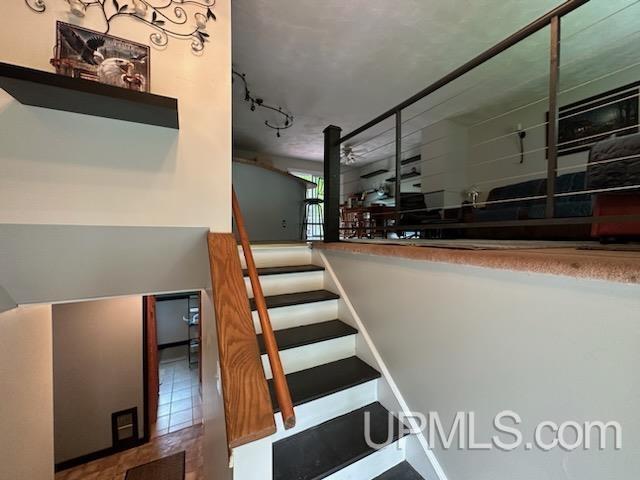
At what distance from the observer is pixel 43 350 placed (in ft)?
6.96

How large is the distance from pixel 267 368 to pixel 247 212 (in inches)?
115

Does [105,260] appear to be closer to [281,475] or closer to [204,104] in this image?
[204,104]

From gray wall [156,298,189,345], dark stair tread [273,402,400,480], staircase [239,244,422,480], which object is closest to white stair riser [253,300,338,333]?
staircase [239,244,422,480]

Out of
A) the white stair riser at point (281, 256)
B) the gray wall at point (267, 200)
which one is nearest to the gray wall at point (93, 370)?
the gray wall at point (267, 200)

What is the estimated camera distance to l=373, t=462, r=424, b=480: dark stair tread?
4.65 ft

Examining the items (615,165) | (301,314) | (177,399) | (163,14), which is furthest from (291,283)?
(177,399)

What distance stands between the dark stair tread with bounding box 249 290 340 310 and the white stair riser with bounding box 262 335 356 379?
0.31 metres

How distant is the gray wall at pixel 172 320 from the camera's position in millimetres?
6367

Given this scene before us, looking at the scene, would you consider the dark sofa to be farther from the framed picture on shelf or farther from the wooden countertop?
the wooden countertop

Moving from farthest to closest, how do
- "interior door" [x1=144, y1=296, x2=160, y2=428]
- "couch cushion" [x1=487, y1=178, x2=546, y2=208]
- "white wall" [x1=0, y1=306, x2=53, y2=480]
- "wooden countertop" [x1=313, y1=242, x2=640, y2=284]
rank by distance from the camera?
"interior door" [x1=144, y1=296, x2=160, y2=428] → "couch cushion" [x1=487, y1=178, x2=546, y2=208] → "white wall" [x1=0, y1=306, x2=53, y2=480] → "wooden countertop" [x1=313, y1=242, x2=640, y2=284]

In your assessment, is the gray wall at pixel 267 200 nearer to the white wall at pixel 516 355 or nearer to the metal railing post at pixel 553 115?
the white wall at pixel 516 355

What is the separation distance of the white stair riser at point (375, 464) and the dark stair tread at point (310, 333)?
0.64 meters

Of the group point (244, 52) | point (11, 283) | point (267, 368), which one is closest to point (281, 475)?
point (267, 368)

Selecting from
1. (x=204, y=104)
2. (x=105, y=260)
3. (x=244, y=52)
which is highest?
(x=244, y=52)
